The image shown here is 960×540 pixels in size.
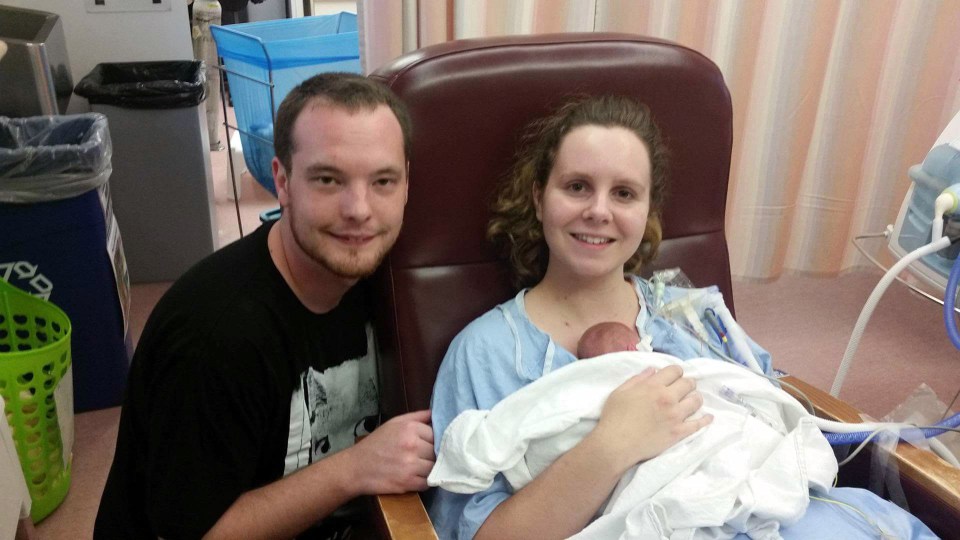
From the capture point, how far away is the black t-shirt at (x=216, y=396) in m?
0.98

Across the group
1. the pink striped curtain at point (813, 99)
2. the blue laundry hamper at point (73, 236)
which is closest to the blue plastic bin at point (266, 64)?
the blue laundry hamper at point (73, 236)

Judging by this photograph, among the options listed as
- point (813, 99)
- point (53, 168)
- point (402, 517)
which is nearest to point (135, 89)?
point (53, 168)

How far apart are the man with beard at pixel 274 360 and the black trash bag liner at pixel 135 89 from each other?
1.70 meters

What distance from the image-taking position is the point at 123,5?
9.07 feet

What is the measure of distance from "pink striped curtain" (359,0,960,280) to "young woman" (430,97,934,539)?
861 mm

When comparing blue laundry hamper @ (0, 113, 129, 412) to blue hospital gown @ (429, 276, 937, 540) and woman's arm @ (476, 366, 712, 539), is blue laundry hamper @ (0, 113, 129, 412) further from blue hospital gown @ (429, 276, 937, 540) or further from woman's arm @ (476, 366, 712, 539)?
woman's arm @ (476, 366, 712, 539)

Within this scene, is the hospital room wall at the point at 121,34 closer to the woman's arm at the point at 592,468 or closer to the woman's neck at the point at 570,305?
the woman's neck at the point at 570,305

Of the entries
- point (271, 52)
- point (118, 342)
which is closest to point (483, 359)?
point (118, 342)

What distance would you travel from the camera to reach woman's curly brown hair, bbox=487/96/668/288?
3.93 ft

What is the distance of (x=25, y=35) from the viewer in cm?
248

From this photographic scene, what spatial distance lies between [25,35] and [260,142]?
0.81m

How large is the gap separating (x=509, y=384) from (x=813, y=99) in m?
1.72

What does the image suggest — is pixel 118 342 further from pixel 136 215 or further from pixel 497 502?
pixel 497 502

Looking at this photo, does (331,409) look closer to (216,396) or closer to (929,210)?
(216,396)
